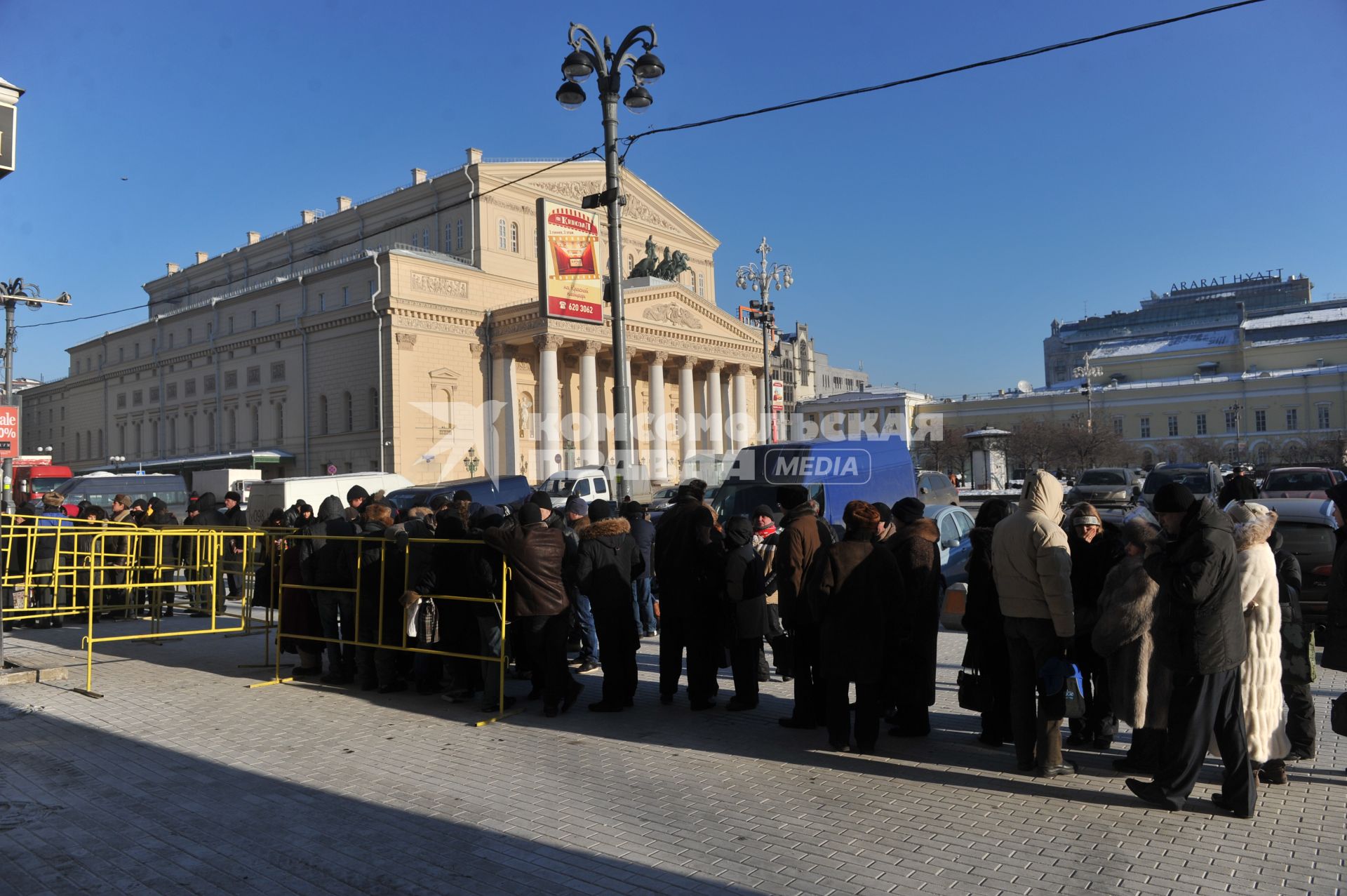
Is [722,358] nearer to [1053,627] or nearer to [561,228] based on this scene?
[561,228]

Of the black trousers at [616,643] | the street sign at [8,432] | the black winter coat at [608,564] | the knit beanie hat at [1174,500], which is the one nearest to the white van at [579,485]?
the street sign at [8,432]

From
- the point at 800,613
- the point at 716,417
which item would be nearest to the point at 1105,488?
the point at 800,613

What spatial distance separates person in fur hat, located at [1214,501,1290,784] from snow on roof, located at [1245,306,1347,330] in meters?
107

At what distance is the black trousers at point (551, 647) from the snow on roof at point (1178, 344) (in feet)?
319

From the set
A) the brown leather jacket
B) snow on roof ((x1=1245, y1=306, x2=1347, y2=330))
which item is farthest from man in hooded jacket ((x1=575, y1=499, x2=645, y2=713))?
snow on roof ((x1=1245, y1=306, x2=1347, y2=330))

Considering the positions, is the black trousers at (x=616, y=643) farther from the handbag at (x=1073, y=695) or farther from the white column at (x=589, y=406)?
the white column at (x=589, y=406)

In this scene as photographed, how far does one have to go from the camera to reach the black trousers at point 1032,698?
18.7ft

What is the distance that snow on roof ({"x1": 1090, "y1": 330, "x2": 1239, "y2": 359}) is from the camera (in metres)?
90.4

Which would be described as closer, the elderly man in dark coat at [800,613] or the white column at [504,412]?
the elderly man in dark coat at [800,613]

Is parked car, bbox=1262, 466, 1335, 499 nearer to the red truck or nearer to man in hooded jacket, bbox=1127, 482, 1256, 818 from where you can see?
man in hooded jacket, bbox=1127, 482, 1256, 818

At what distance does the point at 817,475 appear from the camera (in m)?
16.2

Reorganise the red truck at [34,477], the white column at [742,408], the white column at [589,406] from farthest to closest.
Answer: the white column at [742,408], the white column at [589,406], the red truck at [34,477]

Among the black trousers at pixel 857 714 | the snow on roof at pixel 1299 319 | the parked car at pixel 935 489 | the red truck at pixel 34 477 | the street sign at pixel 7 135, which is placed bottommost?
the black trousers at pixel 857 714

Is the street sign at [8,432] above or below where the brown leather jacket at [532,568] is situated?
above
